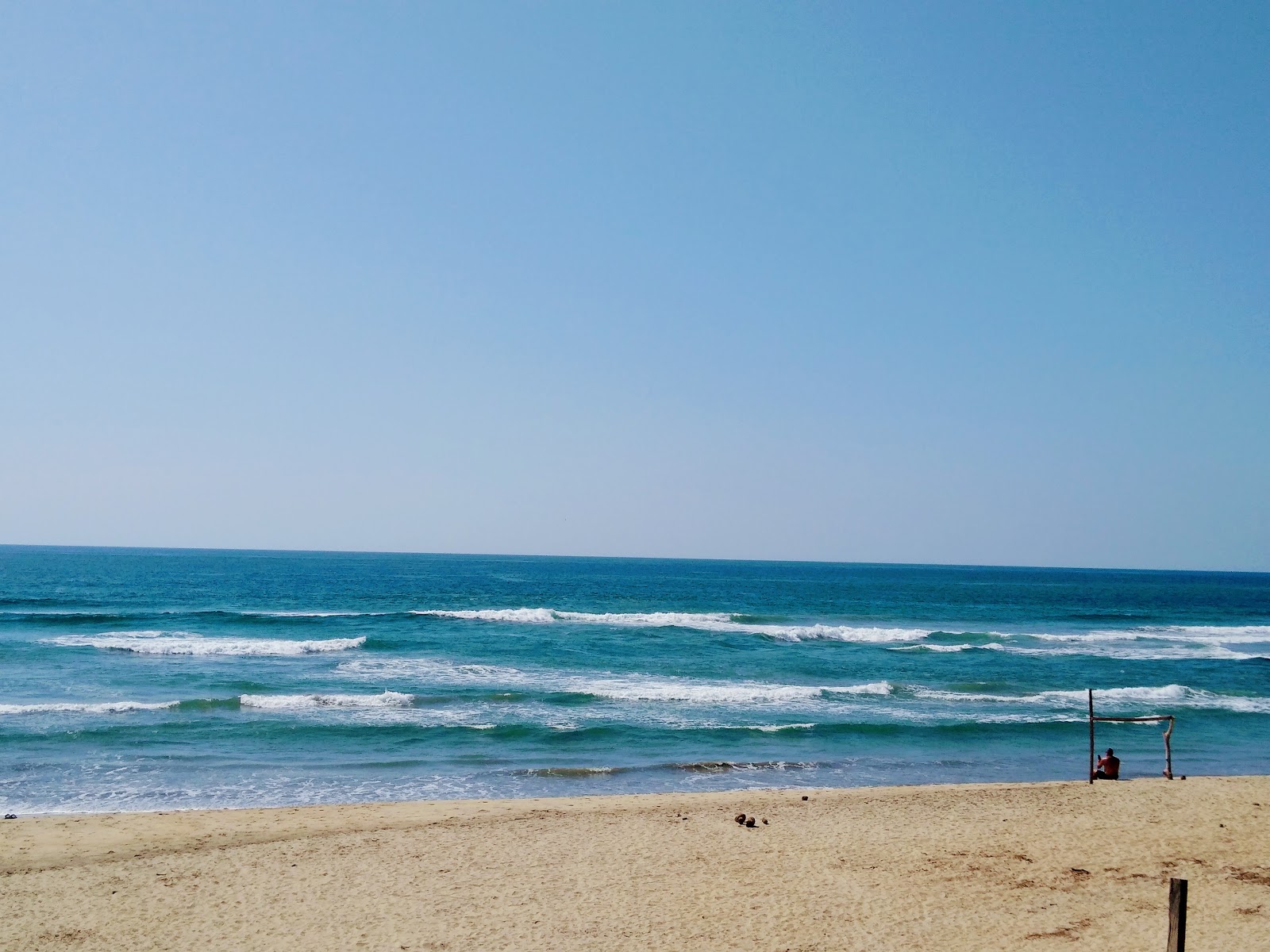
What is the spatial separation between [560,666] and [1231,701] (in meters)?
20.2

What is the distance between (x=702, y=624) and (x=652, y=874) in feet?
106

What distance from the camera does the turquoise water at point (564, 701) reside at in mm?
16219

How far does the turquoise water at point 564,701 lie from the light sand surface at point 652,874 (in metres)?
2.44

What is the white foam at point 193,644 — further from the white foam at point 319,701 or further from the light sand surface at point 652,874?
the light sand surface at point 652,874

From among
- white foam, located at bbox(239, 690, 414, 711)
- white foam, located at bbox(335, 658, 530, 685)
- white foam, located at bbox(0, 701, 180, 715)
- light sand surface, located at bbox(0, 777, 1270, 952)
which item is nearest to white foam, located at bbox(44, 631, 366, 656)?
white foam, located at bbox(335, 658, 530, 685)

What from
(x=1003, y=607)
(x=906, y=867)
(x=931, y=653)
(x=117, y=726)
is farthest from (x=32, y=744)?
(x=1003, y=607)

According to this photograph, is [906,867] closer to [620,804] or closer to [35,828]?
[620,804]

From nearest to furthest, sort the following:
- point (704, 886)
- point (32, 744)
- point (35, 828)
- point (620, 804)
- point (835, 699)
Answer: point (704, 886)
point (35, 828)
point (620, 804)
point (32, 744)
point (835, 699)

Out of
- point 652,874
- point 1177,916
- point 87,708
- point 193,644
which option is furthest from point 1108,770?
point 193,644

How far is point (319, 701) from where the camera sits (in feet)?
71.4

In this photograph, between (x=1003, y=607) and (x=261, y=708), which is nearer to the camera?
(x=261, y=708)

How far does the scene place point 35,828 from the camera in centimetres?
1220

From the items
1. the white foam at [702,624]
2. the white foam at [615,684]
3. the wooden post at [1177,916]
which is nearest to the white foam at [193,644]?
the white foam at [615,684]

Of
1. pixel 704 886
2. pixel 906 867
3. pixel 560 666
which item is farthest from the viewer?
pixel 560 666
